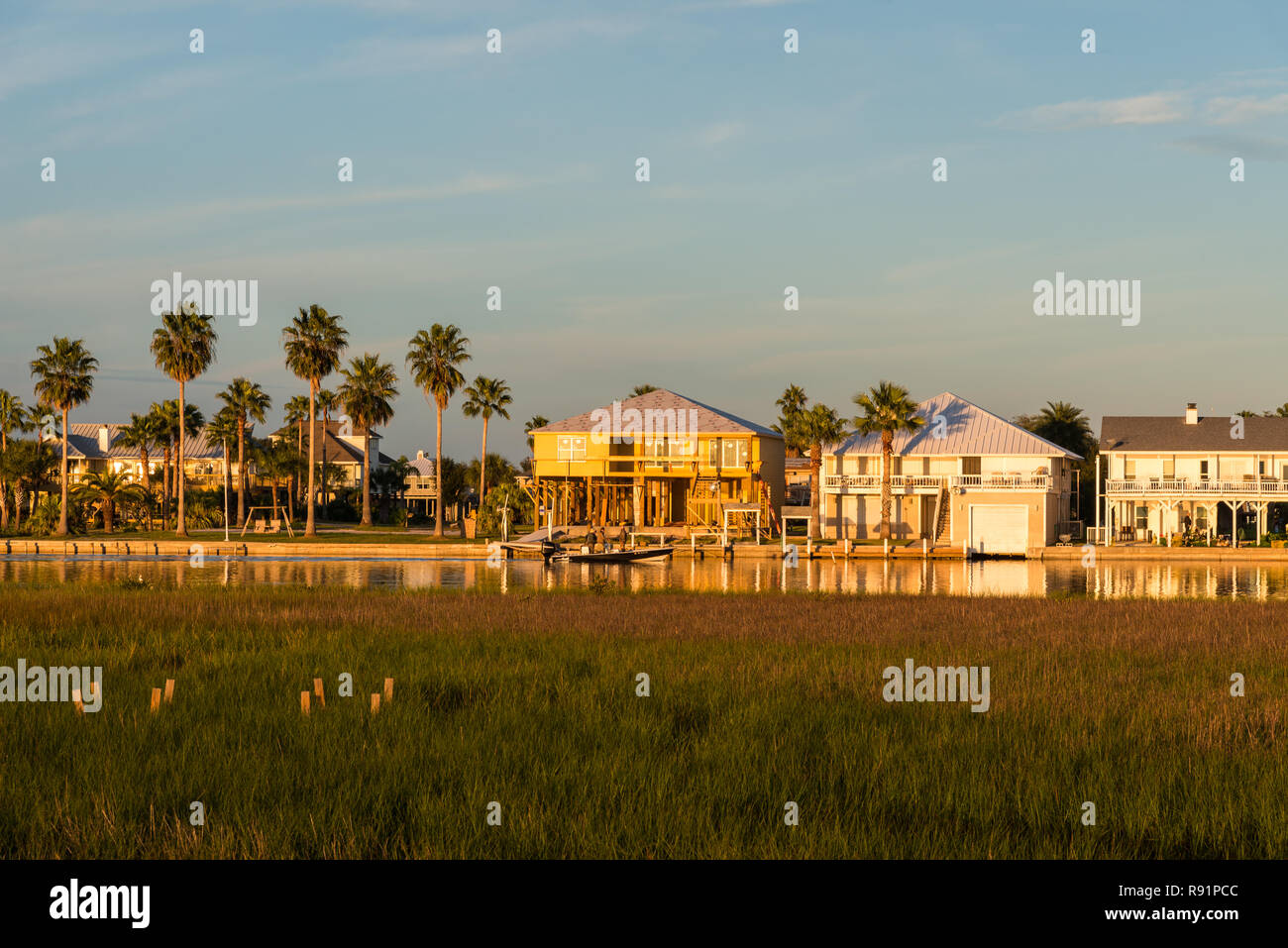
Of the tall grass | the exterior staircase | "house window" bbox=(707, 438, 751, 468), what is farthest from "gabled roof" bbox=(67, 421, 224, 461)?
the tall grass

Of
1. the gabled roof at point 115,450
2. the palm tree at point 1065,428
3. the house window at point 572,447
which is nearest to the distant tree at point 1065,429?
the palm tree at point 1065,428

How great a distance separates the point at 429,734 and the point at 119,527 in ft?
297

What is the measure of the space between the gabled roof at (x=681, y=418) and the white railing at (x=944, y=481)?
9.45m

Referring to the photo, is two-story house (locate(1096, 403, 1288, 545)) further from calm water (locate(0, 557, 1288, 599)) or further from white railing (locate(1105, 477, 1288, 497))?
calm water (locate(0, 557, 1288, 599))

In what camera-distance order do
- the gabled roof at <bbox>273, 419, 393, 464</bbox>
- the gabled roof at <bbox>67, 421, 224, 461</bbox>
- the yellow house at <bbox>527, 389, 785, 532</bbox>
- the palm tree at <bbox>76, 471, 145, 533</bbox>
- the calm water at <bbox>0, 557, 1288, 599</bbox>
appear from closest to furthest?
the calm water at <bbox>0, 557, 1288, 599</bbox> < the yellow house at <bbox>527, 389, 785, 532</bbox> < the palm tree at <bbox>76, 471, 145, 533</bbox> < the gabled roof at <bbox>273, 419, 393, 464</bbox> < the gabled roof at <bbox>67, 421, 224, 461</bbox>

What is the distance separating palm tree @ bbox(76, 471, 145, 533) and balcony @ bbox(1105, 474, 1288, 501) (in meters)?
68.9

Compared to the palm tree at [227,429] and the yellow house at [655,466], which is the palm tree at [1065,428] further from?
the palm tree at [227,429]

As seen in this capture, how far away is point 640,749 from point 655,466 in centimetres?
7350

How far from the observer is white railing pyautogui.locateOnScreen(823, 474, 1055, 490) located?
237 feet

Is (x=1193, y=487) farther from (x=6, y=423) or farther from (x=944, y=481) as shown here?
(x=6, y=423)

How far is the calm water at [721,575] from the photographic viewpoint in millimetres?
43469

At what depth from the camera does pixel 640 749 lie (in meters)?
11.8

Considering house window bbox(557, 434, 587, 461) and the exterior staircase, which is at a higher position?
house window bbox(557, 434, 587, 461)

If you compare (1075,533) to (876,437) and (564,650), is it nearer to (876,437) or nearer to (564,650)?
(876,437)
